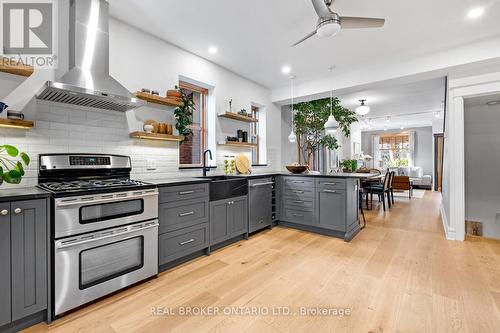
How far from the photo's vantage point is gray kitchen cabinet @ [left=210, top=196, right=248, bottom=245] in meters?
2.93

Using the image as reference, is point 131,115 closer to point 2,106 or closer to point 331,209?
point 2,106

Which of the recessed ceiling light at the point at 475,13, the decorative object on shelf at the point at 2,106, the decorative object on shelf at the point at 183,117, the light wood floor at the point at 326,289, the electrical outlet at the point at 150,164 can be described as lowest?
the light wood floor at the point at 326,289

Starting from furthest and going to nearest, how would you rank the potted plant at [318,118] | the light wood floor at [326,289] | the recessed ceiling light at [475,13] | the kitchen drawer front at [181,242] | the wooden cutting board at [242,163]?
the potted plant at [318,118]
the wooden cutting board at [242,163]
the recessed ceiling light at [475,13]
the kitchen drawer front at [181,242]
the light wood floor at [326,289]

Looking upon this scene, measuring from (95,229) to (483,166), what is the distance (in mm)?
5356

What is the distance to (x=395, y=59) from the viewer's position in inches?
144

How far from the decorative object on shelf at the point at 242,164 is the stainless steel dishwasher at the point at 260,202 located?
0.53m

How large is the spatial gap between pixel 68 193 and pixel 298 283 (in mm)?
2095

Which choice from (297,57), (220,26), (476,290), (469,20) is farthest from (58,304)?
(469,20)

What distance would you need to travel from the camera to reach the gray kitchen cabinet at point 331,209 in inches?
133

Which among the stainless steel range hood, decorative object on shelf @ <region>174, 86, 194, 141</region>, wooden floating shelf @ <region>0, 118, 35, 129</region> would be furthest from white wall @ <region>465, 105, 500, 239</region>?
wooden floating shelf @ <region>0, 118, 35, 129</region>

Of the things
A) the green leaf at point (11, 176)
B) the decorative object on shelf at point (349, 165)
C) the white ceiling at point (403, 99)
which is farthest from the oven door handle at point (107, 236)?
the decorative object on shelf at point (349, 165)

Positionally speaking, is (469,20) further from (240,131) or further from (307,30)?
(240,131)

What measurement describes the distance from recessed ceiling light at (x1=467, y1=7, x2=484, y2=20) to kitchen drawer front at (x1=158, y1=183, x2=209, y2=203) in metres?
3.53

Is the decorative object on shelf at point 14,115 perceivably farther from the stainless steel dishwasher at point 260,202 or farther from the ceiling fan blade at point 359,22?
the ceiling fan blade at point 359,22
